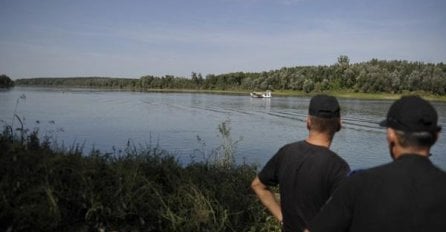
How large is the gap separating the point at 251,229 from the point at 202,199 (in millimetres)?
897

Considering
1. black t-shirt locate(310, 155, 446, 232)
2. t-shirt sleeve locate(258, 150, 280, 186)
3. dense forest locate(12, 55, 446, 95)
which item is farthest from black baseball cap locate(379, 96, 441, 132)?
dense forest locate(12, 55, 446, 95)

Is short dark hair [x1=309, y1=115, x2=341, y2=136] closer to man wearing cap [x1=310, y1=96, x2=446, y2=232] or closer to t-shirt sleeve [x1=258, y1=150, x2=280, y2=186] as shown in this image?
t-shirt sleeve [x1=258, y1=150, x2=280, y2=186]

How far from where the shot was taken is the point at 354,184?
8.13ft

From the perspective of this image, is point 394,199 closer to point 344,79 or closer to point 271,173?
point 271,173

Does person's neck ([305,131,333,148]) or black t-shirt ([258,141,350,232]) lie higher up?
person's neck ([305,131,333,148])

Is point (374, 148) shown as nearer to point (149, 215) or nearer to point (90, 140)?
point (90, 140)

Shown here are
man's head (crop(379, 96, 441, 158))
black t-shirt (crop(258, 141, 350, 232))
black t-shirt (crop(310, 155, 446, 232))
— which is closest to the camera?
black t-shirt (crop(310, 155, 446, 232))

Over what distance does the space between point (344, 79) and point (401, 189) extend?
469 ft

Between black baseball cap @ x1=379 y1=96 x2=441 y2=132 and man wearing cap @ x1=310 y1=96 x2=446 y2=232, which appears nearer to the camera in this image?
man wearing cap @ x1=310 y1=96 x2=446 y2=232

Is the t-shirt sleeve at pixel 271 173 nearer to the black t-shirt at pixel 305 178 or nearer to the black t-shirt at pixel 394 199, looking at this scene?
the black t-shirt at pixel 305 178

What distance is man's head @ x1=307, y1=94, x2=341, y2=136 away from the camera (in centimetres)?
350

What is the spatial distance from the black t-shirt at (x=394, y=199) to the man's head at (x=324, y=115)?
1.04 meters

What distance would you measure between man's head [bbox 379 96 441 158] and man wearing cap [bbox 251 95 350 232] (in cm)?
90


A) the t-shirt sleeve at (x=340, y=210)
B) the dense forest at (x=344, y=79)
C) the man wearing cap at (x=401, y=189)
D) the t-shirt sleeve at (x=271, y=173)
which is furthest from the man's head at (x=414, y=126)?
the dense forest at (x=344, y=79)
